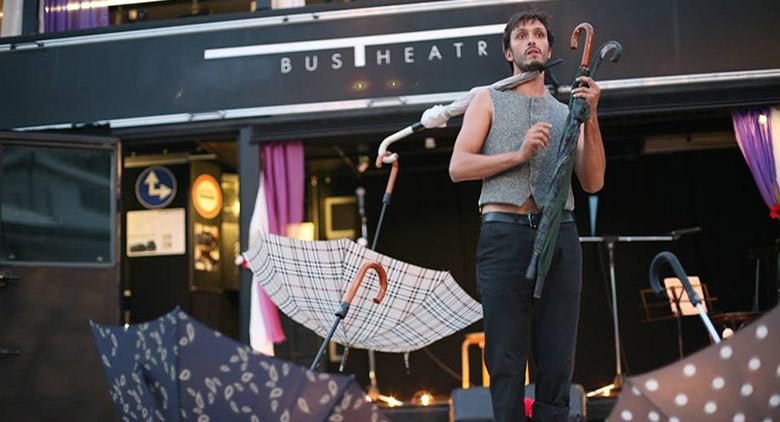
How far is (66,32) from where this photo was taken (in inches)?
279

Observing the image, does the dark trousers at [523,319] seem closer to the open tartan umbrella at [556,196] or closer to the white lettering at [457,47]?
the open tartan umbrella at [556,196]

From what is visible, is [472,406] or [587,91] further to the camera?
[472,406]

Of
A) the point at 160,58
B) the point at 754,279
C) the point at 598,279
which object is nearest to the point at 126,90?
the point at 160,58

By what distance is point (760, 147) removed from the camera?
6.29 m

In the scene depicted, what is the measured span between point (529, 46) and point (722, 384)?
1674 millimetres

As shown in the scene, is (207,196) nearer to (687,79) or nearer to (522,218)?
(687,79)

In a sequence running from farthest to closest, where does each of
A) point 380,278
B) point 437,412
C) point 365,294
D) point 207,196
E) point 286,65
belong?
point 207,196 → point 286,65 → point 437,412 → point 365,294 → point 380,278

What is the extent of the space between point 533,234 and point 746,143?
3.72 meters

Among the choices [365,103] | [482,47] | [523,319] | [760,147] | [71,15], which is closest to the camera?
[523,319]

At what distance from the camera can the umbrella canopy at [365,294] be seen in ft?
13.0

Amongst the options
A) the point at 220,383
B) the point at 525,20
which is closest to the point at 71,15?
the point at 525,20

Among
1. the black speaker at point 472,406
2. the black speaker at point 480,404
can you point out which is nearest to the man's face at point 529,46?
the black speaker at point 480,404

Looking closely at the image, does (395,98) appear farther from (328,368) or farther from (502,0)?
(328,368)

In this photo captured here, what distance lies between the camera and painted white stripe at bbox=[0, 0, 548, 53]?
21.6 ft
